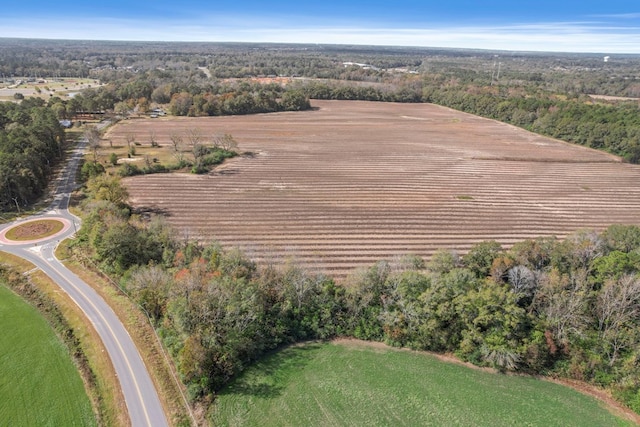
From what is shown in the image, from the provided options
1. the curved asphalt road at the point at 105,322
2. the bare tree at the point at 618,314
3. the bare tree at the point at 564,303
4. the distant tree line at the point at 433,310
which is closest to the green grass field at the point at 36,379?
the curved asphalt road at the point at 105,322

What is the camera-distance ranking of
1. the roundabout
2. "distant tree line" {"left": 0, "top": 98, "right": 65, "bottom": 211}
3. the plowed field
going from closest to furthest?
the roundabout
the plowed field
"distant tree line" {"left": 0, "top": 98, "right": 65, "bottom": 211}

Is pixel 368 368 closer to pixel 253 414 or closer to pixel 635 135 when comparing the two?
pixel 253 414

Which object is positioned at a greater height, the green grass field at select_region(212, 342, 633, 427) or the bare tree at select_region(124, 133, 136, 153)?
the bare tree at select_region(124, 133, 136, 153)

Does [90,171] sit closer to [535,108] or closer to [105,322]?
[105,322]

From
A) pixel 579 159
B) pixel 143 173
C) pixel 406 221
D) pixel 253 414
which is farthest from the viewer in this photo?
pixel 579 159

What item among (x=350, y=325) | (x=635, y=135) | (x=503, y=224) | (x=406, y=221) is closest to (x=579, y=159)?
(x=635, y=135)

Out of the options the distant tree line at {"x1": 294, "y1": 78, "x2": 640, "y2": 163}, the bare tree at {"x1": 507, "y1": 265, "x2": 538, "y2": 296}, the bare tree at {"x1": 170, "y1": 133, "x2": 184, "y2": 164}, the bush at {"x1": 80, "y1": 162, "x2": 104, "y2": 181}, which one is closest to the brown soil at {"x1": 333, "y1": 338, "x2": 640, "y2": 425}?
the bare tree at {"x1": 507, "y1": 265, "x2": 538, "y2": 296}

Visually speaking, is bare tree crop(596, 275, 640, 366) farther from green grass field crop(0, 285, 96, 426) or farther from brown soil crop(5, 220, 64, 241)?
brown soil crop(5, 220, 64, 241)
